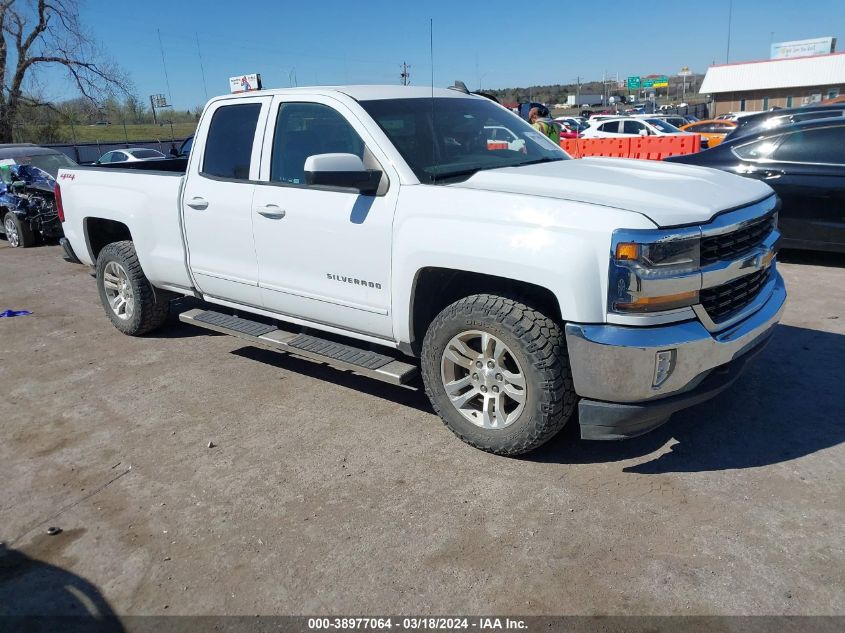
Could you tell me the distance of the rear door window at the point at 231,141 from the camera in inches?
186

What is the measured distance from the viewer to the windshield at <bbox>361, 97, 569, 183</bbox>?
4.04 m

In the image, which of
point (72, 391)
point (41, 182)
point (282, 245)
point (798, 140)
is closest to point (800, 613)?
point (282, 245)

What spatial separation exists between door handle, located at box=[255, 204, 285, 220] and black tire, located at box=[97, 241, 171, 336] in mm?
1880

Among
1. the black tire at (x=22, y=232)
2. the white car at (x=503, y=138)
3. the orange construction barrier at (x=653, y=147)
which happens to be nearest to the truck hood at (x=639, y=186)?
the white car at (x=503, y=138)

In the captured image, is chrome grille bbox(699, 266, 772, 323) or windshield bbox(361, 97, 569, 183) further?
windshield bbox(361, 97, 569, 183)

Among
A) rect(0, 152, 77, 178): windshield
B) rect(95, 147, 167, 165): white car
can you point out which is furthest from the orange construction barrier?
rect(95, 147, 167, 165): white car

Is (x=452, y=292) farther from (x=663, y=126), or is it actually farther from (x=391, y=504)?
(x=663, y=126)

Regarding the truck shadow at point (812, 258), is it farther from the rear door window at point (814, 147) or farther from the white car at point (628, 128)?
the white car at point (628, 128)

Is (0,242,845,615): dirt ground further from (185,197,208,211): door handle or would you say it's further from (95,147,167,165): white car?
(95,147,167,165): white car

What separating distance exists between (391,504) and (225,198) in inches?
100

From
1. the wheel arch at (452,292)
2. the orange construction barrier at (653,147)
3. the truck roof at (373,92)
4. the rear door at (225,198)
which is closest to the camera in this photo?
the wheel arch at (452,292)

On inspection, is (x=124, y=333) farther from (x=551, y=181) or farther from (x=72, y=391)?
(x=551, y=181)

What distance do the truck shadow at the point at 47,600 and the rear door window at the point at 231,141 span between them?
2.72 meters

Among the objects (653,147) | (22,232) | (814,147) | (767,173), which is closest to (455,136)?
(767,173)
